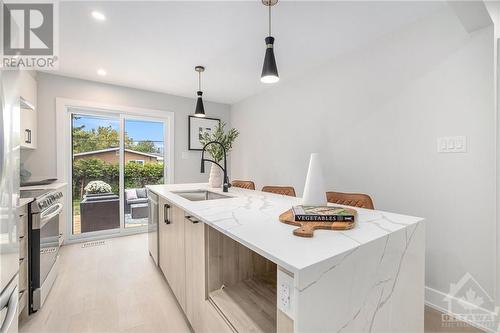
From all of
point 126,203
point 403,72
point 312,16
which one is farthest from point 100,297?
point 403,72

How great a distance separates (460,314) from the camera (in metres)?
1.71

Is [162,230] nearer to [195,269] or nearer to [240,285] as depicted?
[195,269]

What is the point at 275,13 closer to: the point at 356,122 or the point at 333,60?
the point at 333,60

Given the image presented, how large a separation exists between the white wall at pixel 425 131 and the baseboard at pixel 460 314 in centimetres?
5

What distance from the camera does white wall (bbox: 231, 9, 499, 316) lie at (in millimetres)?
1604

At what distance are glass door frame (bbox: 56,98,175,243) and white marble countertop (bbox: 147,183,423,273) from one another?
2.80m

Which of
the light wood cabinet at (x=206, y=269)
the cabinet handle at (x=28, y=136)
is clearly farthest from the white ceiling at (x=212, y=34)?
the light wood cabinet at (x=206, y=269)

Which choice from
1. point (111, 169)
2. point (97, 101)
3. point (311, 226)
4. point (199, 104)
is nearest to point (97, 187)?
point (111, 169)

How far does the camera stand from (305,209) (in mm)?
1184

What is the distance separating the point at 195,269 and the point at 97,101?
324cm

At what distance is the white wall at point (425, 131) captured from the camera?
1.60 metres

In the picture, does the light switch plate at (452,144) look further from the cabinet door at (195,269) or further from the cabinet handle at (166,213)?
the cabinet handle at (166,213)

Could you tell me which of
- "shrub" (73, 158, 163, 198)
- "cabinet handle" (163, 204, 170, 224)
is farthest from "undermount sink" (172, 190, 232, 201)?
"shrub" (73, 158, 163, 198)

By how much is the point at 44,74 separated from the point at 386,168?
4.31m
